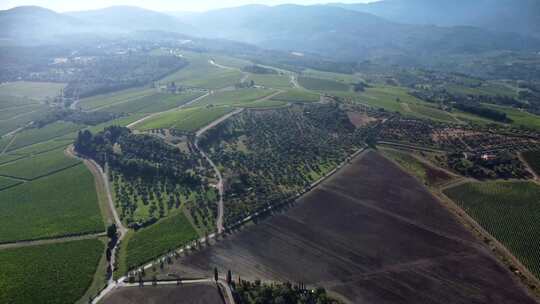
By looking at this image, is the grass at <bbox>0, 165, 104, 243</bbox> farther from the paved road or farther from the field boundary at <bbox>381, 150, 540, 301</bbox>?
the field boundary at <bbox>381, 150, 540, 301</bbox>

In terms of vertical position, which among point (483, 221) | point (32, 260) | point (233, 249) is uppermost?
point (483, 221)

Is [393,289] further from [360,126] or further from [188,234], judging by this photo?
[360,126]

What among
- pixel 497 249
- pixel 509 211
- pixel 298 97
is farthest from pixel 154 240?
pixel 298 97

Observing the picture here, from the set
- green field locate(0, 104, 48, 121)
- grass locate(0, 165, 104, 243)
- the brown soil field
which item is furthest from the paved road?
green field locate(0, 104, 48, 121)

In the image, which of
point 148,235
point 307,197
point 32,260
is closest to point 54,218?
point 32,260

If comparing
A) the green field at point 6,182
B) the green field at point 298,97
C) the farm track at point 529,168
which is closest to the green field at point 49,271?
the green field at point 6,182

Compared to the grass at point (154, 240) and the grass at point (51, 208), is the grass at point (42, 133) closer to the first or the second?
the grass at point (51, 208)
